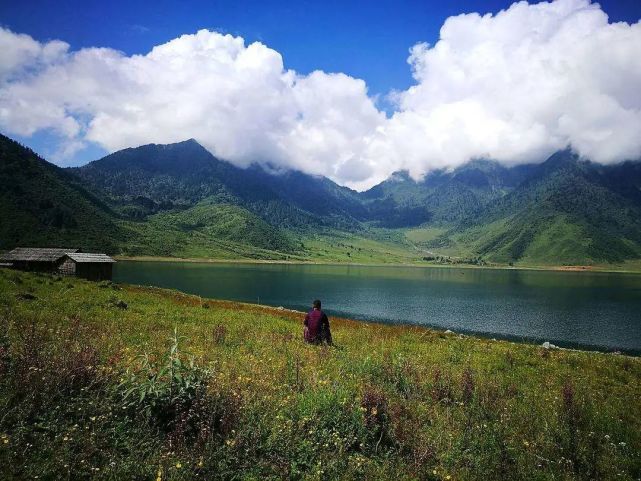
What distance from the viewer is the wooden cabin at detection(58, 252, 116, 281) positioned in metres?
70.0

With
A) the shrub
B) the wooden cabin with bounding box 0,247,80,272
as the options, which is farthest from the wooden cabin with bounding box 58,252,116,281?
the shrub

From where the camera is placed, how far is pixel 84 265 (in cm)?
7150

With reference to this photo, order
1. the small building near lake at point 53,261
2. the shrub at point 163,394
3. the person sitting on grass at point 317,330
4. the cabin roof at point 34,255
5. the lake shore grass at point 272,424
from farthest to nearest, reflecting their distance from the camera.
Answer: the cabin roof at point 34,255 < the small building near lake at point 53,261 < the person sitting on grass at point 317,330 < the shrub at point 163,394 < the lake shore grass at point 272,424

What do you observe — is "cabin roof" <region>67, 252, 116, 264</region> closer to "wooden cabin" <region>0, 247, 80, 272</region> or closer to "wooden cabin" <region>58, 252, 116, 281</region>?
"wooden cabin" <region>58, 252, 116, 281</region>

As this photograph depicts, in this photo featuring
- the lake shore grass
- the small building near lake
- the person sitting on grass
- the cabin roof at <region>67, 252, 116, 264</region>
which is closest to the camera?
the lake shore grass

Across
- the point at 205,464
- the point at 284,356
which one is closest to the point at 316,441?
the point at 205,464

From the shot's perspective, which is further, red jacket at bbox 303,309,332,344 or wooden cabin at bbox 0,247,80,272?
wooden cabin at bbox 0,247,80,272

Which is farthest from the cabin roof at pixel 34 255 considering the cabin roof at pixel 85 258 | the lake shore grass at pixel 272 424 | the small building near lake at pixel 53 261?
the lake shore grass at pixel 272 424

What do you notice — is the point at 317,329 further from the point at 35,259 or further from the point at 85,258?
the point at 35,259

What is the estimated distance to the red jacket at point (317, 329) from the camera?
19.4 meters

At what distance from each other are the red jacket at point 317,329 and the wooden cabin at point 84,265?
6554cm

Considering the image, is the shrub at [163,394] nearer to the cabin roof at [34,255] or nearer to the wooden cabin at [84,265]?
the wooden cabin at [84,265]

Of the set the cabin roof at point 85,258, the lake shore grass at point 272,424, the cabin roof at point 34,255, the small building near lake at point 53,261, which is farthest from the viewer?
the cabin roof at point 85,258

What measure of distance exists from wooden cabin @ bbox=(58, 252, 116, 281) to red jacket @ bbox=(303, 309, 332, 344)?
2580 inches
